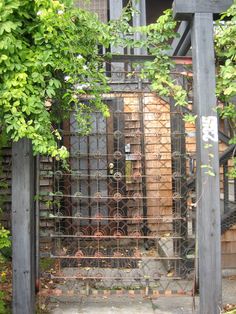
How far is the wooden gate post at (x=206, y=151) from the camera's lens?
3555 mm

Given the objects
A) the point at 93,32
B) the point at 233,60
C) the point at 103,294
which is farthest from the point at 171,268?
the point at 93,32

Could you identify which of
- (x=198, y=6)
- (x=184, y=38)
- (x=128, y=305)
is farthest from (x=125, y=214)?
(x=198, y=6)

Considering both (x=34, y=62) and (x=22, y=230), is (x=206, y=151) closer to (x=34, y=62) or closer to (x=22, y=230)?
(x=34, y=62)

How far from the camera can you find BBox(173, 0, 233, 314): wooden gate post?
355 centimetres

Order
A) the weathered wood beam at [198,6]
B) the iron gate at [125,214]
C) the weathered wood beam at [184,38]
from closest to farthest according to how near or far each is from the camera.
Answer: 1. the weathered wood beam at [198,6]
2. the weathered wood beam at [184,38]
3. the iron gate at [125,214]

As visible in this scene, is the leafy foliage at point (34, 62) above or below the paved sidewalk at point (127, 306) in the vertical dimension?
above

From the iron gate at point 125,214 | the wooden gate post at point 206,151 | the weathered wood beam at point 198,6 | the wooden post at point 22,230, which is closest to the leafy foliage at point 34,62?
the wooden post at point 22,230

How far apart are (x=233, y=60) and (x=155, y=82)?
2.48ft

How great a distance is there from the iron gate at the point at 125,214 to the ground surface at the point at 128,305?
21 cm

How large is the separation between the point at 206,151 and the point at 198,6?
1298 mm

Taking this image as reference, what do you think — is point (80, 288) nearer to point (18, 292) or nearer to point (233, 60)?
point (18, 292)

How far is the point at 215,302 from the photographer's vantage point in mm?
3541

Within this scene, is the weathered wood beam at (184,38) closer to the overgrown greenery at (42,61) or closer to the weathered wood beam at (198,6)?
the weathered wood beam at (198,6)

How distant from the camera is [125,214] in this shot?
6469 millimetres
